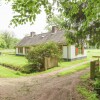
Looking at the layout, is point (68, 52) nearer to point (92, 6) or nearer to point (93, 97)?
point (93, 97)

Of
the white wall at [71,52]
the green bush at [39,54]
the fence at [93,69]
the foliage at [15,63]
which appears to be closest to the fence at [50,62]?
the green bush at [39,54]

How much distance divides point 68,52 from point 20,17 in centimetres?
2550

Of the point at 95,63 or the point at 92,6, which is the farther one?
the point at 95,63

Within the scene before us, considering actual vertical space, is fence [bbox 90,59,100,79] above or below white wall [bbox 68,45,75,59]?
below

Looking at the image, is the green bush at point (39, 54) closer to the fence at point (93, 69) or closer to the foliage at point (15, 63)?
the foliage at point (15, 63)

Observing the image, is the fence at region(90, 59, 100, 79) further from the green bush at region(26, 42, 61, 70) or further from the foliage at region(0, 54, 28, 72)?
the foliage at region(0, 54, 28, 72)

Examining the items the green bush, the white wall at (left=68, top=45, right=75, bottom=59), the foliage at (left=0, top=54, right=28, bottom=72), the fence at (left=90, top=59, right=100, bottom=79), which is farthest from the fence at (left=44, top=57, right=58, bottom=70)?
the fence at (left=90, top=59, right=100, bottom=79)

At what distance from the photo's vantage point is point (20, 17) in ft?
17.4

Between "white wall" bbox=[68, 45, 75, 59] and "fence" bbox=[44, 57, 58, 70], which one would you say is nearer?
"fence" bbox=[44, 57, 58, 70]

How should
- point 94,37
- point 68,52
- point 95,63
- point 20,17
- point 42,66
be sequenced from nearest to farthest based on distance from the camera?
point 20,17, point 95,63, point 94,37, point 42,66, point 68,52

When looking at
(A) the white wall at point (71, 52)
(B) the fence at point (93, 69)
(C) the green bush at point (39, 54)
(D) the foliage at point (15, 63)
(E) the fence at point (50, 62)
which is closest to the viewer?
(B) the fence at point (93, 69)

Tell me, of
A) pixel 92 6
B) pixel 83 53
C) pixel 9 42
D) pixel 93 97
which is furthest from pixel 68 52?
pixel 9 42

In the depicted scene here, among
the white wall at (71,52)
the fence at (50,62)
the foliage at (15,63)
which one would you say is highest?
the white wall at (71,52)

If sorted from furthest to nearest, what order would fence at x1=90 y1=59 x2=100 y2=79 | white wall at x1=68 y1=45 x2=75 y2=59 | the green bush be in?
white wall at x1=68 y1=45 x2=75 y2=59
the green bush
fence at x1=90 y1=59 x2=100 y2=79
